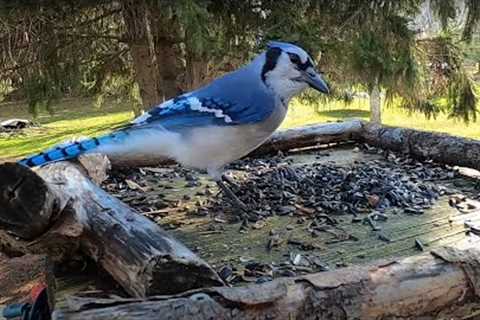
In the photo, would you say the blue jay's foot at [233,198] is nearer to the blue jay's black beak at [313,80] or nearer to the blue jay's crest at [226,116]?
the blue jay's crest at [226,116]

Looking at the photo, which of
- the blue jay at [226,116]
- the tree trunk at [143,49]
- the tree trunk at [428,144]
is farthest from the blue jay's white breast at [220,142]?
the tree trunk at [143,49]

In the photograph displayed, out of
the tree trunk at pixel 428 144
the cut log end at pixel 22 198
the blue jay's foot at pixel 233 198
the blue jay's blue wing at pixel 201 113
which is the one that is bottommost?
the tree trunk at pixel 428 144

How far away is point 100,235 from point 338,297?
0.50 meters

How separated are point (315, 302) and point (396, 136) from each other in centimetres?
148

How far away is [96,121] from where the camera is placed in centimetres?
893

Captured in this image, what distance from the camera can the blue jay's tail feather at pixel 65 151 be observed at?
1.29 metres

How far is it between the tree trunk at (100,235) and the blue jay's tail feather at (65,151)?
0.08 metres

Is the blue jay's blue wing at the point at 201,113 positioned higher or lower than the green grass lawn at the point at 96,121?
higher

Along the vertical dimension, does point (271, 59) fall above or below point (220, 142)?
above

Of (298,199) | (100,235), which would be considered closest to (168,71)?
(298,199)

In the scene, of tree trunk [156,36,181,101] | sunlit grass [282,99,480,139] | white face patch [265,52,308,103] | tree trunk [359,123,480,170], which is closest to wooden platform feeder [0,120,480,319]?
white face patch [265,52,308,103]

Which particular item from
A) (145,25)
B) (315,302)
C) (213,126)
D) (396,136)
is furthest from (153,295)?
(145,25)

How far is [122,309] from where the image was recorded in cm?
87

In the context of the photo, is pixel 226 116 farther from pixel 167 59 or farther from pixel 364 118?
pixel 364 118
